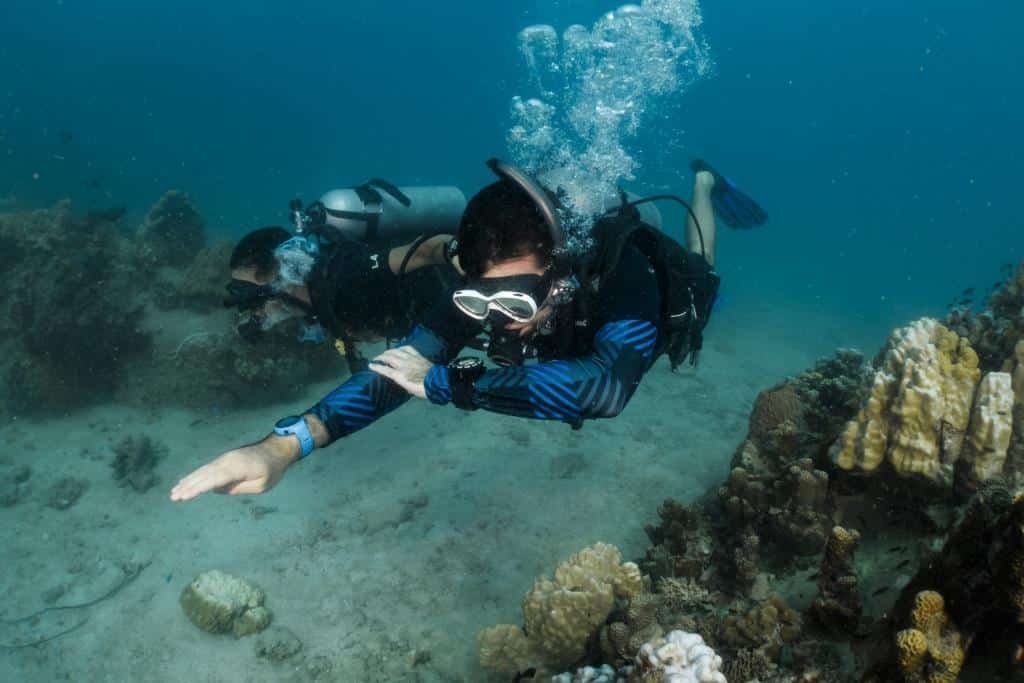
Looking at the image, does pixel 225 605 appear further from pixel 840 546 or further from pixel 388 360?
pixel 840 546

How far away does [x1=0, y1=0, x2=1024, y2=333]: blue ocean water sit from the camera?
176 feet

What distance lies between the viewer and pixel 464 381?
2.97m

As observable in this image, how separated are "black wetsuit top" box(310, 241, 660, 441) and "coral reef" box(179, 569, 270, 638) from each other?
3.03 m

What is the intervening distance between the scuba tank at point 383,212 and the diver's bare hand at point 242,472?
11.7 ft

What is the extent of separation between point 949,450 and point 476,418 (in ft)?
20.5

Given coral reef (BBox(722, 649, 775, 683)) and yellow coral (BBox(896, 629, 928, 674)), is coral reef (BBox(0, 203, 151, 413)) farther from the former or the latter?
yellow coral (BBox(896, 629, 928, 674))

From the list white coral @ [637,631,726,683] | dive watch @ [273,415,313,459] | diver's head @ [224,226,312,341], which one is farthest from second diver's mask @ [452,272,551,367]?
diver's head @ [224,226,312,341]

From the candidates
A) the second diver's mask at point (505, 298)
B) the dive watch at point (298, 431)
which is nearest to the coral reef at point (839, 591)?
the second diver's mask at point (505, 298)

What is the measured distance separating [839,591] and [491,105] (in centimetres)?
13419

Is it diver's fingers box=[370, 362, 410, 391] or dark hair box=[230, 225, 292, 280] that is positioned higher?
diver's fingers box=[370, 362, 410, 391]

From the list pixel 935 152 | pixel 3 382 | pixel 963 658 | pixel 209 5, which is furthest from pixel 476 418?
pixel 935 152

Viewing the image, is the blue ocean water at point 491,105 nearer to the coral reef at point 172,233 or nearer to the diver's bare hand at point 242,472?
the coral reef at point 172,233

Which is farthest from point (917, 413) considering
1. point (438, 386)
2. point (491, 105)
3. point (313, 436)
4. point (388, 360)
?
point (491, 105)

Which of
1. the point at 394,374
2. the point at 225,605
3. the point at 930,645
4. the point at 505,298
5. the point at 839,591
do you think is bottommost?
the point at 225,605
